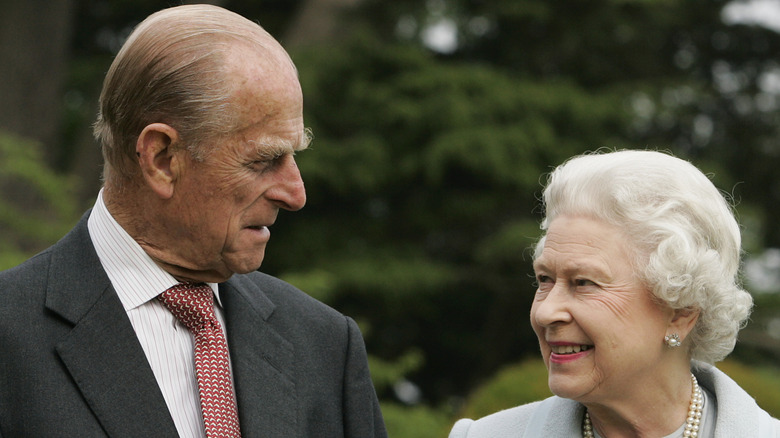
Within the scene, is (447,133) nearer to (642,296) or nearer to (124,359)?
(642,296)

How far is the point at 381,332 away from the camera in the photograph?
459 inches

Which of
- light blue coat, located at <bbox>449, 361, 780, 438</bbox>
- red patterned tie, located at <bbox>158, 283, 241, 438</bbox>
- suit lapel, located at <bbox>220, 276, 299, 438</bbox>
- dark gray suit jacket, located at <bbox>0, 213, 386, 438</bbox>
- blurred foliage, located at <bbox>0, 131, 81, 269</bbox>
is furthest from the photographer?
blurred foliage, located at <bbox>0, 131, 81, 269</bbox>

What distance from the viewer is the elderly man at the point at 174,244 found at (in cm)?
260

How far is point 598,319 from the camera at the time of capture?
2803 mm

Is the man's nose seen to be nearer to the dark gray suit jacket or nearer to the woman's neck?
the dark gray suit jacket

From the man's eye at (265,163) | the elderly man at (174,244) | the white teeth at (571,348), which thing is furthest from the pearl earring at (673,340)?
the man's eye at (265,163)

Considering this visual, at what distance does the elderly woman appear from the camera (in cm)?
282

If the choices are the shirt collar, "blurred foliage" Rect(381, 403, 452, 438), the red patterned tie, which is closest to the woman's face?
the red patterned tie

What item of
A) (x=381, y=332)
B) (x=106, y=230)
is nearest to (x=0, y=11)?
(x=381, y=332)

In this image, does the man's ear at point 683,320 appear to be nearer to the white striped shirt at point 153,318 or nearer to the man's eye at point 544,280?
the man's eye at point 544,280

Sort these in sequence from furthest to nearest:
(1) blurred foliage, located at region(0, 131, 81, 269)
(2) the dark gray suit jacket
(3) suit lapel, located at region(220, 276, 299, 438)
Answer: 1. (1) blurred foliage, located at region(0, 131, 81, 269)
2. (3) suit lapel, located at region(220, 276, 299, 438)
3. (2) the dark gray suit jacket

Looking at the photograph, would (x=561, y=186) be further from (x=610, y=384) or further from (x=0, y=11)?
(x=0, y=11)

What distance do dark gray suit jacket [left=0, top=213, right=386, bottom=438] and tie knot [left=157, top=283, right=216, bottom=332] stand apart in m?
0.12

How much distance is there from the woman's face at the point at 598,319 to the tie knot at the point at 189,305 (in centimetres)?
89
